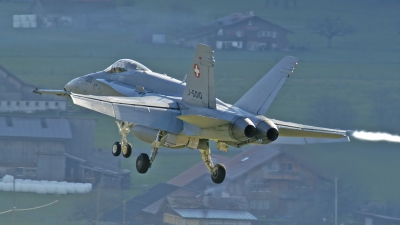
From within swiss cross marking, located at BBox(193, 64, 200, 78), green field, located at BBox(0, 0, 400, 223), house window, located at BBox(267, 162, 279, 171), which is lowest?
house window, located at BBox(267, 162, 279, 171)

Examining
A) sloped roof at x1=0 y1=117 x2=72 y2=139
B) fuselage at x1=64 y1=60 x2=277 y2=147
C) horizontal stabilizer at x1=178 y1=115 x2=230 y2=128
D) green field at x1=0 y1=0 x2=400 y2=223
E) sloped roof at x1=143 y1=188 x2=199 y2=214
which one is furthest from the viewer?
sloped roof at x1=0 y1=117 x2=72 y2=139

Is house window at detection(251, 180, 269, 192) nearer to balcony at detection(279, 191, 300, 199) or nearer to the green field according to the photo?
balcony at detection(279, 191, 300, 199)

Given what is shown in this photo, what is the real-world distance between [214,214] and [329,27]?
6588 centimetres

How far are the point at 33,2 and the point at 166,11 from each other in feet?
53.9

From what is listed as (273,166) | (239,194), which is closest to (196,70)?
(239,194)

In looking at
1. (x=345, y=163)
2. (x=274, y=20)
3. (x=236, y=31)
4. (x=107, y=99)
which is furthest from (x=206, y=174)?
(x=274, y=20)

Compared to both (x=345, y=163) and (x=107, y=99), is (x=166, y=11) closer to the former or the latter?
(x=345, y=163)

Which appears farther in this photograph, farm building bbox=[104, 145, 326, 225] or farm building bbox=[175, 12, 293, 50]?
farm building bbox=[175, 12, 293, 50]

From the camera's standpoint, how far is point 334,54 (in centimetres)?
11362

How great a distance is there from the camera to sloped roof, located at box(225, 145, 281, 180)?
227 ft

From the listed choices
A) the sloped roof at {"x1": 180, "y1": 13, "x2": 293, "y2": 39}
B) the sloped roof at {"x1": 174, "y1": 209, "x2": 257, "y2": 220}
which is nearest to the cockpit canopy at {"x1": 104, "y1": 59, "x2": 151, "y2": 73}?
the sloped roof at {"x1": 174, "y1": 209, "x2": 257, "y2": 220}

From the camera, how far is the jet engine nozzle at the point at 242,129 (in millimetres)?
26188

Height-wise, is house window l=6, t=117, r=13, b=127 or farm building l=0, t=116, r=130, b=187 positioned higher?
house window l=6, t=117, r=13, b=127

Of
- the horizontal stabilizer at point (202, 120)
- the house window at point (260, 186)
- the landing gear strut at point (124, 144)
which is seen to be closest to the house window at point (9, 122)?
the house window at point (260, 186)
